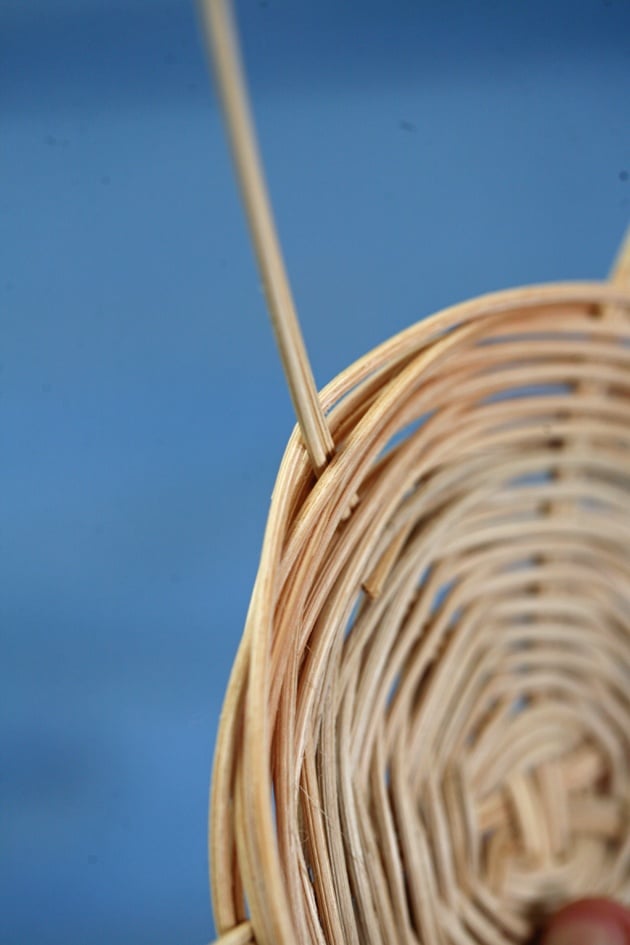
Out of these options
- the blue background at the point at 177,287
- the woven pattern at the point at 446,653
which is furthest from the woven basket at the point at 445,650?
the blue background at the point at 177,287

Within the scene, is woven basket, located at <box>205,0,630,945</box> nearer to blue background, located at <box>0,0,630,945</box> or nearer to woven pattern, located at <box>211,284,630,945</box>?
woven pattern, located at <box>211,284,630,945</box>

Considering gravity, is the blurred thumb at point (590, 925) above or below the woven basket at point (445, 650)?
below

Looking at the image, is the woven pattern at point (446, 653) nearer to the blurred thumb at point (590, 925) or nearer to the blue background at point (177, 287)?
the blurred thumb at point (590, 925)

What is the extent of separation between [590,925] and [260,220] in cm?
33

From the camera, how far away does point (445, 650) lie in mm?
364

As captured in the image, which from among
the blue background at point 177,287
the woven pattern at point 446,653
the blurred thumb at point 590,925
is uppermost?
the blue background at point 177,287

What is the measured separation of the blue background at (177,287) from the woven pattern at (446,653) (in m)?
0.15

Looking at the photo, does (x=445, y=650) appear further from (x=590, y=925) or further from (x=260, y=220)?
(x=260, y=220)

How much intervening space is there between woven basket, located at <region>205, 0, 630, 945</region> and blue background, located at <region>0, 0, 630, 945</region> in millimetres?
150

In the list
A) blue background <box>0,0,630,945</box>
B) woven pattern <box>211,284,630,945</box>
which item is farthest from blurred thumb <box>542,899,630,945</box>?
blue background <box>0,0,630,945</box>

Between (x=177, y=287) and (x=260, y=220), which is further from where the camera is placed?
(x=177, y=287)

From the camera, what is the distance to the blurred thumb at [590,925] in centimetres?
34

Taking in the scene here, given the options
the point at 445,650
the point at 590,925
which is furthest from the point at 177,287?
the point at 590,925

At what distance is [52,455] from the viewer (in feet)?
1.49
